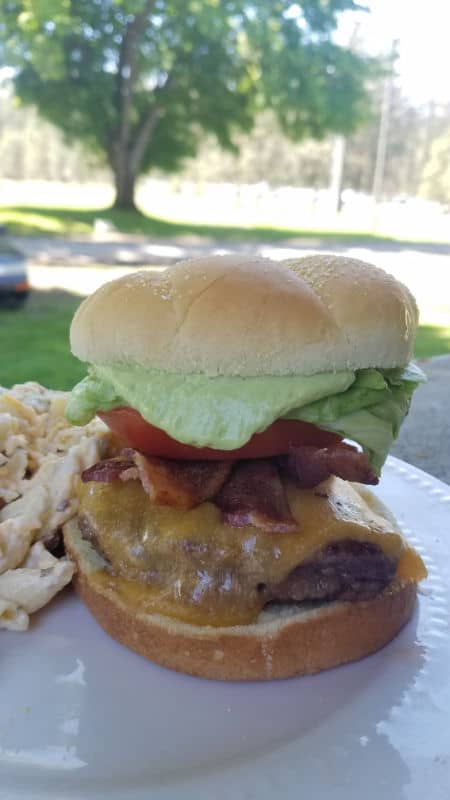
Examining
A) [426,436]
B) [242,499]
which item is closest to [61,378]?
[426,436]

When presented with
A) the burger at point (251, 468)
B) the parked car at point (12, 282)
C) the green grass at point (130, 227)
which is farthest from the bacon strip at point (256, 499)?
the green grass at point (130, 227)

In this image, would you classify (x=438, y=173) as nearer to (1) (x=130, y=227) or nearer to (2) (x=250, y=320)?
(1) (x=130, y=227)

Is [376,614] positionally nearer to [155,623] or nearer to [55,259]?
[155,623]

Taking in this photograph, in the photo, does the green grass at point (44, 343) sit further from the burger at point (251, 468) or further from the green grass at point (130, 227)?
the green grass at point (130, 227)

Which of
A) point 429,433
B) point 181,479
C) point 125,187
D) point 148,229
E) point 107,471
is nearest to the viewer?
point 181,479

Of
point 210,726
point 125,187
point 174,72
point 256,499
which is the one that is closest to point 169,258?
point 125,187

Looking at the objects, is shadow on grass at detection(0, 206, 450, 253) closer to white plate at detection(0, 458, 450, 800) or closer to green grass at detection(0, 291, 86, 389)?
green grass at detection(0, 291, 86, 389)
